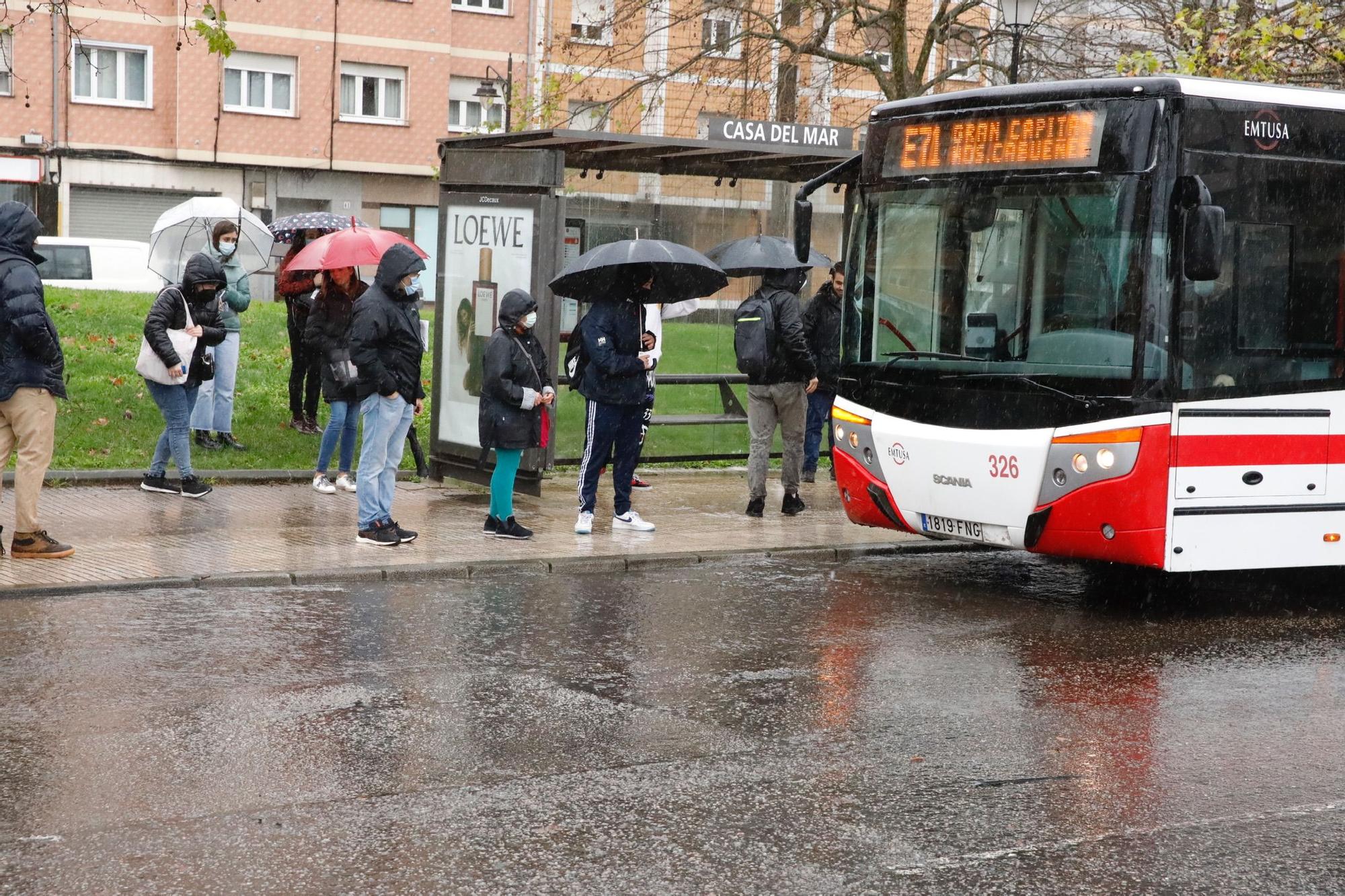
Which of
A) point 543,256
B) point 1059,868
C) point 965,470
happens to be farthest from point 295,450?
point 1059,868

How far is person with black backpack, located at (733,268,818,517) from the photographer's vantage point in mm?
12500

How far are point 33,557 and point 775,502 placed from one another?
612 cm

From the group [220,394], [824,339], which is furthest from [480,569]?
[220,394]

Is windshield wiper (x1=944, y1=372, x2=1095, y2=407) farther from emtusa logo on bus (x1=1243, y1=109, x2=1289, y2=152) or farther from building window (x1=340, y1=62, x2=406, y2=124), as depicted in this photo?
building window (x1=340, y1=62, x2=406, y2=124)

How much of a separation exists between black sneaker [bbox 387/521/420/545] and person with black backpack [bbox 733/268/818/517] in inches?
113

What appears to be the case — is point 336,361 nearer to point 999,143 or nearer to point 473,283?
point 473,283

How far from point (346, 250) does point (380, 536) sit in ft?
10.2

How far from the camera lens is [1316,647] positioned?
29.2 feet

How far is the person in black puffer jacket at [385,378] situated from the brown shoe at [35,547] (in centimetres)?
192

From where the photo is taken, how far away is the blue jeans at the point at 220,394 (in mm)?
14578

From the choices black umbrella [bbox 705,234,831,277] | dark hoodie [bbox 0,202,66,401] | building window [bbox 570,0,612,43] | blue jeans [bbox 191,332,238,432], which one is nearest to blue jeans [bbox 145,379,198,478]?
blue jeans [bbox 191,332,238,432]

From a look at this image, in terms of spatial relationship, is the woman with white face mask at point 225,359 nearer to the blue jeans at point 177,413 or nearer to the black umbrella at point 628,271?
the blue jeans at point 177,413

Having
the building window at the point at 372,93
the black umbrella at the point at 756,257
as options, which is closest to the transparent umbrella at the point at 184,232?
the black umbrella at the point at 756,257

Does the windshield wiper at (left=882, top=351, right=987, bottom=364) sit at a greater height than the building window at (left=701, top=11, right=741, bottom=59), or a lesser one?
lesser
